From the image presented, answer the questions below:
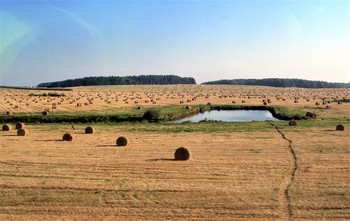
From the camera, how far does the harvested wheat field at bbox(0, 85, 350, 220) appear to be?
15.5m

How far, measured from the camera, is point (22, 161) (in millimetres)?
23500

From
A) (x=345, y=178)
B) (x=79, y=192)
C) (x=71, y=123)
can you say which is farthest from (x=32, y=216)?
(x=71, y=123)

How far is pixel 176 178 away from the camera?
64.5 feet

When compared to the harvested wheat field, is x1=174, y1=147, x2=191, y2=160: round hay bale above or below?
above

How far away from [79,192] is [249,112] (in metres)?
46.2

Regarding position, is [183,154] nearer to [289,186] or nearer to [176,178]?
[176,178]

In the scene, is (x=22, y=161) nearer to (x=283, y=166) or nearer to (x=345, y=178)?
(x=283, y=166)

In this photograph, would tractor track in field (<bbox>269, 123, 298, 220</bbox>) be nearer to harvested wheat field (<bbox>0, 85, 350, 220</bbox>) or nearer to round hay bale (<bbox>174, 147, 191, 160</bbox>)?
harvested wheat field (<bbox>0, 85, 350, 220</bbox>)

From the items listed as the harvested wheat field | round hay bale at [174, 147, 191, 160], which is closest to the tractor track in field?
the harvested wheat field

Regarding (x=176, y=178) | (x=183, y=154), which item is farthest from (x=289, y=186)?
(x=183, y=154)

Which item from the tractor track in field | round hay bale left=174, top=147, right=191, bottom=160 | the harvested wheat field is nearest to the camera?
the tractor track in field

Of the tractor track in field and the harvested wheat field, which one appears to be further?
the harvested wheat field

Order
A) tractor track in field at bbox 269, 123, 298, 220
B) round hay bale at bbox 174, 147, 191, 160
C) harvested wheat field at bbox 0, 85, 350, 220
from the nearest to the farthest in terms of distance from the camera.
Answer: tractor track in field at bbox 269, 123, 298, 220, harvested wheat field at bbox 0, 85, 350, 220, round hay bale at bbox 174, 147, 191, 160

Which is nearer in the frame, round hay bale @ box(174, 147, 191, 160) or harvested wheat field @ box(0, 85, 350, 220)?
harvested wheat field @ box(0, 85, 350, 220)
